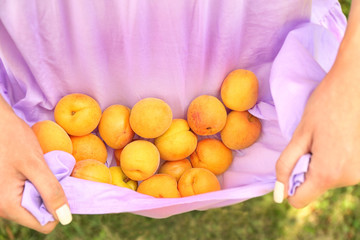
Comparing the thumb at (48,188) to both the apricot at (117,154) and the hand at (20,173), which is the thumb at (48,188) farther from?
the apricot at (117,154)

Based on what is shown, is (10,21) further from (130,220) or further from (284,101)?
(130,220)

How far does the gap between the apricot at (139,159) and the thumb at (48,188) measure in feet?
0.68

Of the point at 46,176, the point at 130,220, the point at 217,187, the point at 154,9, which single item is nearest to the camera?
the point at 46,176

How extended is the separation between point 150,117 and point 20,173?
0.30 m

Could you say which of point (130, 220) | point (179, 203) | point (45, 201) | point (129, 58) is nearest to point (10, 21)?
point (129, 58)

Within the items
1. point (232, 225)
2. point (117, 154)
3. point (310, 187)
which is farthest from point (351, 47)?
point (232, 225)

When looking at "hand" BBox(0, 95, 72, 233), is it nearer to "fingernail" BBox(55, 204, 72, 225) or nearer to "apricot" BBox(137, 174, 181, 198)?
"fingernail" BBox(55, 204, 72, 225)

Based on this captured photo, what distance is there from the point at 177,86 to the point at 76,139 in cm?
27

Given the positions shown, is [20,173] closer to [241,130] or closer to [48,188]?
[48,188]


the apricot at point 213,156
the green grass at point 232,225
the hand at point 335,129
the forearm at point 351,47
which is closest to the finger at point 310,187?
the hand at point 335,129

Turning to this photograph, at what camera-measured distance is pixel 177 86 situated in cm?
89

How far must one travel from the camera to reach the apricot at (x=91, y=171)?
0.79 m

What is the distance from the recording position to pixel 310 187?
0.63 m

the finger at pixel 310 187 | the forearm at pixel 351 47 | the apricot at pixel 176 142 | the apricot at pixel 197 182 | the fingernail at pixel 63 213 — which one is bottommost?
the apricot at pixel 197 182
